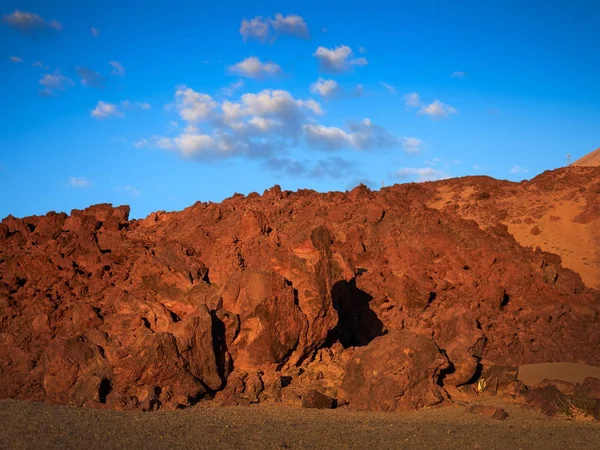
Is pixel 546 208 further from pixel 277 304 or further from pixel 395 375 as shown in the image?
pixel 277 304

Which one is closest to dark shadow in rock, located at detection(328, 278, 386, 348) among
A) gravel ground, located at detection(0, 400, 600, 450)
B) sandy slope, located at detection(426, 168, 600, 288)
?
gravel ground, located at detection(0, 400, 600, 450)

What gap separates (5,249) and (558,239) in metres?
18.2

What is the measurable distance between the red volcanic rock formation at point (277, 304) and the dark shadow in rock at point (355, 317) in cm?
4

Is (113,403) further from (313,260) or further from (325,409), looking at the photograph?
(313,260)

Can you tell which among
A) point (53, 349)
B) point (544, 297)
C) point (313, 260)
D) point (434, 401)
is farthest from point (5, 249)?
point (544, 297)

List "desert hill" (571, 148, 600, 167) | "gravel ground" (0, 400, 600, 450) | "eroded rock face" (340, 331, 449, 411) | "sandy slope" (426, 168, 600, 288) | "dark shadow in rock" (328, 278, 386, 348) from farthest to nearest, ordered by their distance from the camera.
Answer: "desert hill" (571, 148, 600, 167), "sandy slope" (426, 168, 600, 288), "dark shadow in rock" (328, 278, 386, 348), "eroded rock face" (340, 331, 449, 411), "gravel ground" (0, 400, 600, 450)

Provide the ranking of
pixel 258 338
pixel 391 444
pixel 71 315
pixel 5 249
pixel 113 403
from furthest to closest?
pixel 5 249 → pixel 71 315 → pixel 258 338 → pixel 113 403 → pixel 391 444

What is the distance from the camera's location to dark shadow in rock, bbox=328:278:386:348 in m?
17.8

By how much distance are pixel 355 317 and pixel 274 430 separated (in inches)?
310

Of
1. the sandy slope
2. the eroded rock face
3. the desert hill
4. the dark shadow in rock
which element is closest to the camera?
the eroded rock face

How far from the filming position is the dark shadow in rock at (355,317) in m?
17.8

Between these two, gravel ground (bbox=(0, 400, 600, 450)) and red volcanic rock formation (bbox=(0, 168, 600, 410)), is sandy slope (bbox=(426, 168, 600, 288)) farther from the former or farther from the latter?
gravel ground (bbox=(0, 400, 600, 450))

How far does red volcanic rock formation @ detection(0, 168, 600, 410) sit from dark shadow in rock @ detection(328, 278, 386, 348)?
4 cm

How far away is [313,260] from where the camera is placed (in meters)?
14.7
